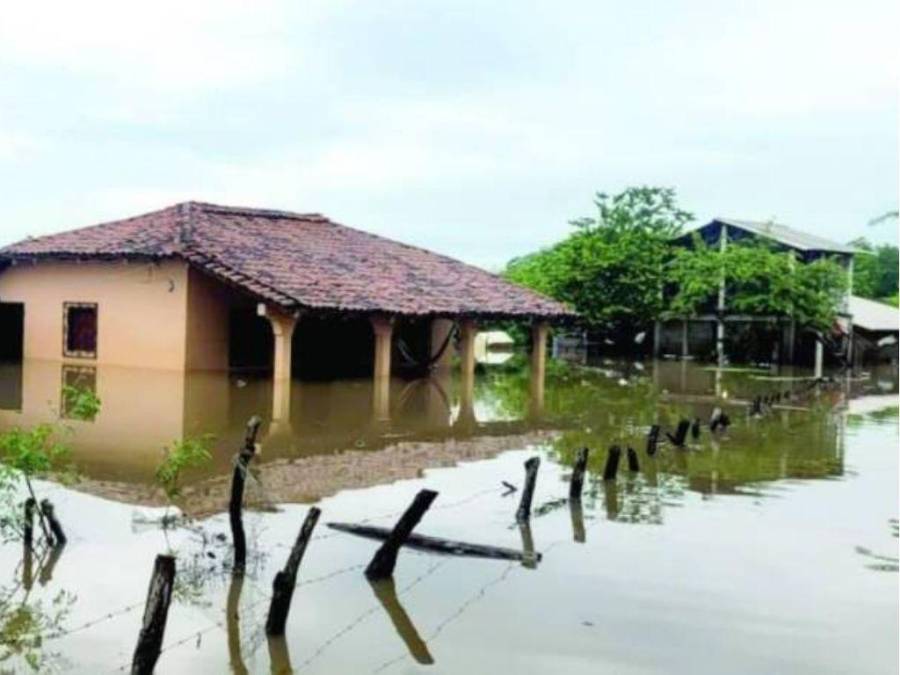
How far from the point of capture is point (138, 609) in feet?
23.9

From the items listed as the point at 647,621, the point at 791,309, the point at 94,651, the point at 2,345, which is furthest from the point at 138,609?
the point at 791,309

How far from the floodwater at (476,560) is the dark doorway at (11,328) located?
1109 cm

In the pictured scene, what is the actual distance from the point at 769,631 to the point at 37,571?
5.36m

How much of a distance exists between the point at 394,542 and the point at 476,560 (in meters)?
1.04

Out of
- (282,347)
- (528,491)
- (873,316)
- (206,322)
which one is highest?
(873,316)

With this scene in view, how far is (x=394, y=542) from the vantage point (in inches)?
325

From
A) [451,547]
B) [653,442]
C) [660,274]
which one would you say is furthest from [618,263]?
[451,547]

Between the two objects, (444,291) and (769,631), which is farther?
(444,291)

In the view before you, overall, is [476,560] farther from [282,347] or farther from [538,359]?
[538,359]

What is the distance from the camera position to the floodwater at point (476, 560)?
22.6ft

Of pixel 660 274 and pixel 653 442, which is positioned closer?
pixel 653 442

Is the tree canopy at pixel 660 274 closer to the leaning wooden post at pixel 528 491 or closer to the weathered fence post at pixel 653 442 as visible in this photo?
the weathered fence post at pixel 653 442

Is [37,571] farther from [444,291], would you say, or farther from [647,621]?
[444,291]

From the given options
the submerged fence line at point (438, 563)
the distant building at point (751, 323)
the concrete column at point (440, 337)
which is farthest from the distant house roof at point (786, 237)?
the submerged fence line at point (438, 563)
